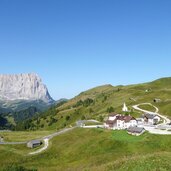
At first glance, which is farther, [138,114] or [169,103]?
[169,103]

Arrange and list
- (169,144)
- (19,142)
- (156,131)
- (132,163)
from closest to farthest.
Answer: (132,163) < (169,144) < (156,131) < (19,142)

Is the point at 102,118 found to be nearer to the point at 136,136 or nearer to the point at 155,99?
the point at 155,99

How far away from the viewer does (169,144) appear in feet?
299

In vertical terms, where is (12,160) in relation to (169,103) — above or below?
below

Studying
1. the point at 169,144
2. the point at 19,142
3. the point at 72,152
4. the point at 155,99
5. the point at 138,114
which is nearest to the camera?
the point at 169,144

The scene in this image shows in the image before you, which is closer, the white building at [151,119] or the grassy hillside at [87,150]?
the grassy hillside at [87,150]

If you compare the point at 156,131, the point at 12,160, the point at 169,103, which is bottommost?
the point at 12,160

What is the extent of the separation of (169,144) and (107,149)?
18.6 metres

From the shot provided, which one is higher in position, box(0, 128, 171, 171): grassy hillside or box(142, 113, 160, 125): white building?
box(142, 113, 160, 125): white building

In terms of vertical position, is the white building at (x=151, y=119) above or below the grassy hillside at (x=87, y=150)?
above

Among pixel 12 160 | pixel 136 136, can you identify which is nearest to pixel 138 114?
pixel 136 136

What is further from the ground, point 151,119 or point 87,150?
point 151,119

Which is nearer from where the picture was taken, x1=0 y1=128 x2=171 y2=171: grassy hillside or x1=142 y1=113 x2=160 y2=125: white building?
x1=0 y1=128 x2=171 y2=171: grassy hillside

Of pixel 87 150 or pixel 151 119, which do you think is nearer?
pixel 87 150
